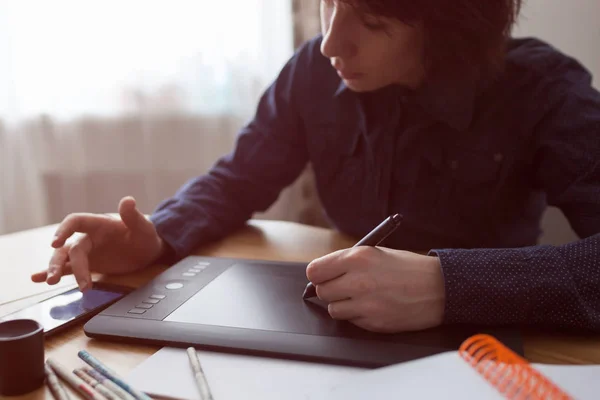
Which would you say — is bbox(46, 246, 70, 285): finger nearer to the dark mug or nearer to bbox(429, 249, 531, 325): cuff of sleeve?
the dark mug

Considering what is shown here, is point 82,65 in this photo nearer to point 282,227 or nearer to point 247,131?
point 247,131

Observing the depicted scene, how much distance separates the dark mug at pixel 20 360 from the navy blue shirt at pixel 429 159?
0.36m

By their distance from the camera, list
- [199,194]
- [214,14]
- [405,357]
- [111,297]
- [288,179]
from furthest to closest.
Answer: [214,14] < [288,179] < [199,194] < [111,297] < [405,357]

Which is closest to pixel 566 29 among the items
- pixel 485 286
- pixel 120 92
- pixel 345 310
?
pixel 485 286

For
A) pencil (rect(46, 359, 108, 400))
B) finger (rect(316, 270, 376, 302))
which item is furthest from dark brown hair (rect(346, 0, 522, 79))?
pencil (rect(46, 359, 108, 400))

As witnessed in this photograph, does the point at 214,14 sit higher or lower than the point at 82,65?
higher

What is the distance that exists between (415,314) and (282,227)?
463 mm

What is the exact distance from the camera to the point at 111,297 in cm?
66

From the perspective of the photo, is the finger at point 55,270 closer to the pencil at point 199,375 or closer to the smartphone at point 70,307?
the smartphone at point 70,307

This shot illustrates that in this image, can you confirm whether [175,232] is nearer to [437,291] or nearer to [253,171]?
[253,171]

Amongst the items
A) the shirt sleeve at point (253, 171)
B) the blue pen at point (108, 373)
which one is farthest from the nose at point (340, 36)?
the blue pen at point (108, 373)

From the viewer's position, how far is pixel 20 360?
0.46 m

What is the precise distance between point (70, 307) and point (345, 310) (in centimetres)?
31

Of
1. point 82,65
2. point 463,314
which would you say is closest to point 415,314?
point 463,314
